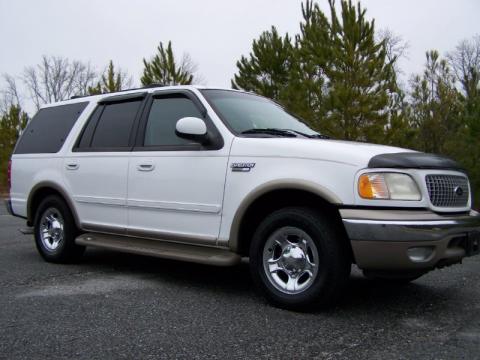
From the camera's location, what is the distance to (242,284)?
5.02m

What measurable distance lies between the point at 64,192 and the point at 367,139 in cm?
1240

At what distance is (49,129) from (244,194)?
3.17m

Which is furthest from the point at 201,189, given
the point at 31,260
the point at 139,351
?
the point at 31,260

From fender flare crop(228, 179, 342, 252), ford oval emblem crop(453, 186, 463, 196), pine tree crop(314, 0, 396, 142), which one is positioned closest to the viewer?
fender flare crop(228, 179, 342, 252)

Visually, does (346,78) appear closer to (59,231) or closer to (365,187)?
(59,231)

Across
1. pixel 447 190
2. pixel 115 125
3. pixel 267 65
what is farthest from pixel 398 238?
pixel 267 65

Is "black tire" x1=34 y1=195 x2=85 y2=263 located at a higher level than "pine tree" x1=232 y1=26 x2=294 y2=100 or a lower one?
lower

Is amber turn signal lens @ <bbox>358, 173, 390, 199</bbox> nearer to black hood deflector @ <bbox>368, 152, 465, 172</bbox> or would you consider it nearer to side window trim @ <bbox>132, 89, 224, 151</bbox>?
black hood deflector @ <bbox>368, 152, 465, 172</bbox>

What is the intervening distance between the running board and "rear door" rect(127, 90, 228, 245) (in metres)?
0.09

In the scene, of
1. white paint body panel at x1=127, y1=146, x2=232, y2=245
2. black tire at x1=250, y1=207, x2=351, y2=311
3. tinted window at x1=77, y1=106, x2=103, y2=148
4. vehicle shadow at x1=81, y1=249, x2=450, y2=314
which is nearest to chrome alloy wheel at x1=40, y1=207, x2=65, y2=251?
vehicle shadow at x1=81, y1=249, x2=450, y2=314

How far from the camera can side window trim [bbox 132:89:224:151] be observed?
14.9ft

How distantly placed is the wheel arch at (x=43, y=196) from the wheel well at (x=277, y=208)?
2.16 metres

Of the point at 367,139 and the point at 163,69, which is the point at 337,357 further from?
the point at 163,69

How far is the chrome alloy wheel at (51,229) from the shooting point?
6012 millimetres
